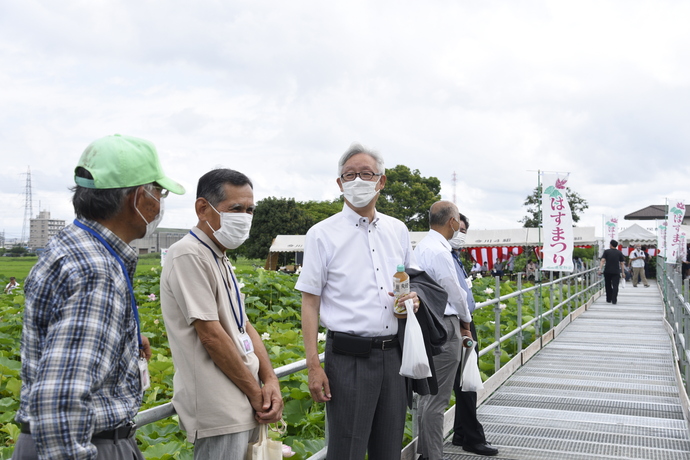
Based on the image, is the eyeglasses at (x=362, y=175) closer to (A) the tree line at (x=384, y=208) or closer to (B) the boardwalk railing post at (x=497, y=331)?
(B) the boardwalk railing post at (x=497, y=331)

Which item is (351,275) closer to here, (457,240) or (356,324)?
(356,324)

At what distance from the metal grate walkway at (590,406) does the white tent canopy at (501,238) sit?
1866cm

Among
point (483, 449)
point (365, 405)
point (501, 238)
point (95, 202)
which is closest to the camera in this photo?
point (95, 202)

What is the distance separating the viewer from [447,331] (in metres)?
3.58

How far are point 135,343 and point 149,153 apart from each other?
47 centimetres

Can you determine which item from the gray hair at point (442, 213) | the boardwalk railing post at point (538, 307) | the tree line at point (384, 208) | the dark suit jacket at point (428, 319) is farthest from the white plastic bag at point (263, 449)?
the tree line at point (384, 208)

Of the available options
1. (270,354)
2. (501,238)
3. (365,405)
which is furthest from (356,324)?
(501,238)

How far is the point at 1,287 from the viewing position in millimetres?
15898

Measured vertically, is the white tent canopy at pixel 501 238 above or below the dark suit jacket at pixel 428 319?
above

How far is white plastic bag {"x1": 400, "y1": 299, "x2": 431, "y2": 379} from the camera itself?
2516mm

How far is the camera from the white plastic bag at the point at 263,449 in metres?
1.88

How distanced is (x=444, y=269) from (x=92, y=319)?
2.62 meters

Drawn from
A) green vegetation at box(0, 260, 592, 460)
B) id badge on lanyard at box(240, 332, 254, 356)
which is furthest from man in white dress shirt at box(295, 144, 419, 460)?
green vegetation at box(0, 260, 592, 460)

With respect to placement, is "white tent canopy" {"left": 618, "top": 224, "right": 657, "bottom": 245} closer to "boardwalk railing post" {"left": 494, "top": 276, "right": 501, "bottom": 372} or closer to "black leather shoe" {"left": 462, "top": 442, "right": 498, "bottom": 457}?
"boardwalk railing post" {"left": 494, "top": 276, "right": 501, "bottom": 372}
